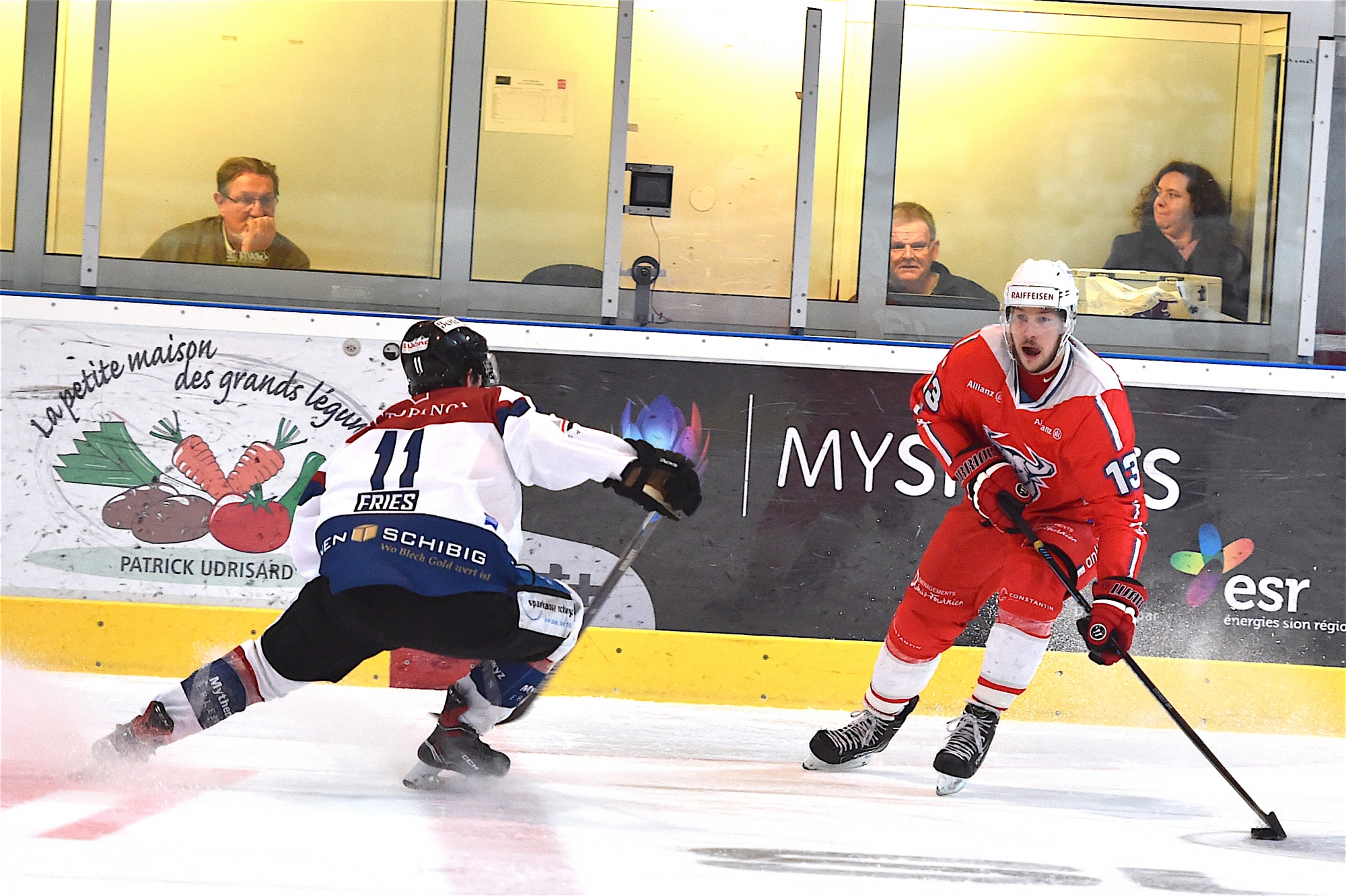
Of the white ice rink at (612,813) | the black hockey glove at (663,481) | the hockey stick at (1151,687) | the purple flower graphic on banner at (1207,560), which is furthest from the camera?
the purple flower graphic on banner at (1207,560)

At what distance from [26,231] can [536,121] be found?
1.70 metres

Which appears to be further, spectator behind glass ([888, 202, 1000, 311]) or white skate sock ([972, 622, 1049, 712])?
spectator behind glass ([888, 202, 1000, 311])

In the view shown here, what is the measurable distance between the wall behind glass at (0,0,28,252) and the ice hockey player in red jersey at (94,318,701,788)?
2322 millimetres

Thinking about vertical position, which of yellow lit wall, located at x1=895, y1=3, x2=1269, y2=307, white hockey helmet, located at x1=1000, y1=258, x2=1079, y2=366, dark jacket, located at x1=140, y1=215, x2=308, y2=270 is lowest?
white hockey helmet, located at x1=1000, y1=258, x2=1079, y2=366

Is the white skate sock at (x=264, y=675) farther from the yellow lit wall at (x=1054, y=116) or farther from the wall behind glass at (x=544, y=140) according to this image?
the yellow lit wall at (x=1054, y=116)

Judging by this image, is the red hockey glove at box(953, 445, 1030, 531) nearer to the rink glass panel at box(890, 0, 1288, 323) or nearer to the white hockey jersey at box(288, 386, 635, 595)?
the white hockey jersey at box(288, 386, 635, 595)

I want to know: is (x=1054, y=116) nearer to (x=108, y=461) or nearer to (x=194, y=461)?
(x=194, y=461)

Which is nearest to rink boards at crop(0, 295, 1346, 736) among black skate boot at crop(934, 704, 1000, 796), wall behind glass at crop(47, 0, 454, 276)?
wall behind glass at crop(47, 0, 454, 276)

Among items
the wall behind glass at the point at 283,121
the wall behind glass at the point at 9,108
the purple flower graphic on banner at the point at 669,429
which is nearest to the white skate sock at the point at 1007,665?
the purple flower graphic on banner at the point at 669,429

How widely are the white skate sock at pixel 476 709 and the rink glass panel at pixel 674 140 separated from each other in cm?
189

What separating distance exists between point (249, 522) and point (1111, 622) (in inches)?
97.1

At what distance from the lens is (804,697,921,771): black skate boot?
2961 millimetres

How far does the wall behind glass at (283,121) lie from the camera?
4.08 metres

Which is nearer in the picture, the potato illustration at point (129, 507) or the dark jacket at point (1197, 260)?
the potato illustration at point (129, 507)
